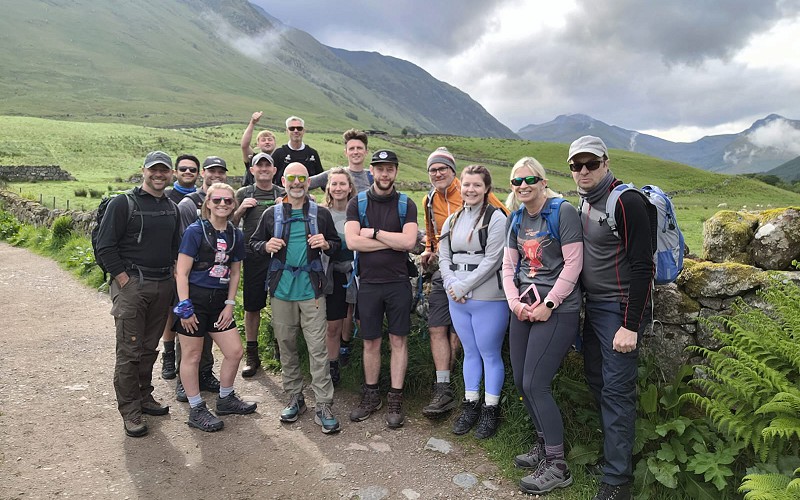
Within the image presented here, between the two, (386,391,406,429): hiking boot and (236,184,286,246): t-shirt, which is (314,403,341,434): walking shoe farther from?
(236,184,286,246): t-shirt

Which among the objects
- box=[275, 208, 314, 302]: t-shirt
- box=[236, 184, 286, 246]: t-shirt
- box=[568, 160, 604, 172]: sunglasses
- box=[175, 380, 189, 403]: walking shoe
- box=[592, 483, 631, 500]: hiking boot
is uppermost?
box=[568, 160, 604, 172]: sunglasses

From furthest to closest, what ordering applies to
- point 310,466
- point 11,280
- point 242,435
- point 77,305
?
point 11,280 < point 77,305 < point 242,435 < point 310,466

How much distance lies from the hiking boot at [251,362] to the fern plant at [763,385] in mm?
5778

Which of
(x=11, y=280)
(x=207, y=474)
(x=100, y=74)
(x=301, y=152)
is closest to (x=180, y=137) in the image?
(x=11, y=280)

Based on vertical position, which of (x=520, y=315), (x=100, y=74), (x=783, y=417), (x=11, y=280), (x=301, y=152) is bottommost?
(x=11, y=280)

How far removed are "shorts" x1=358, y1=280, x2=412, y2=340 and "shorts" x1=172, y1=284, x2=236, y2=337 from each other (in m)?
1.69

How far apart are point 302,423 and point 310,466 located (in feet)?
3.21

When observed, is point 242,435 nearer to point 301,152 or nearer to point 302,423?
point 302,423

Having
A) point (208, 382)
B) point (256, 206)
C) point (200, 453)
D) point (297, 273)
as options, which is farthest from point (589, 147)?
point (208, 382)

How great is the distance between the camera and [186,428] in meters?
5.96

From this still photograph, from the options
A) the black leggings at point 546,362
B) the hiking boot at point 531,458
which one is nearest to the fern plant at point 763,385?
Answer: the black leggings at point 546,362

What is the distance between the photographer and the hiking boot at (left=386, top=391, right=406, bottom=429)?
590 cm

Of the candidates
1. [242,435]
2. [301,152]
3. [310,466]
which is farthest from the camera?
[301,152]

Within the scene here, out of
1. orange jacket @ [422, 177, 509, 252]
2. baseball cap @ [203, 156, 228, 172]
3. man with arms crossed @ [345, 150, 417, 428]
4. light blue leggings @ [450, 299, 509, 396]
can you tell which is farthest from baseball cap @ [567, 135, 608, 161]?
baseball cap @ [203, 156, 228, 172]
